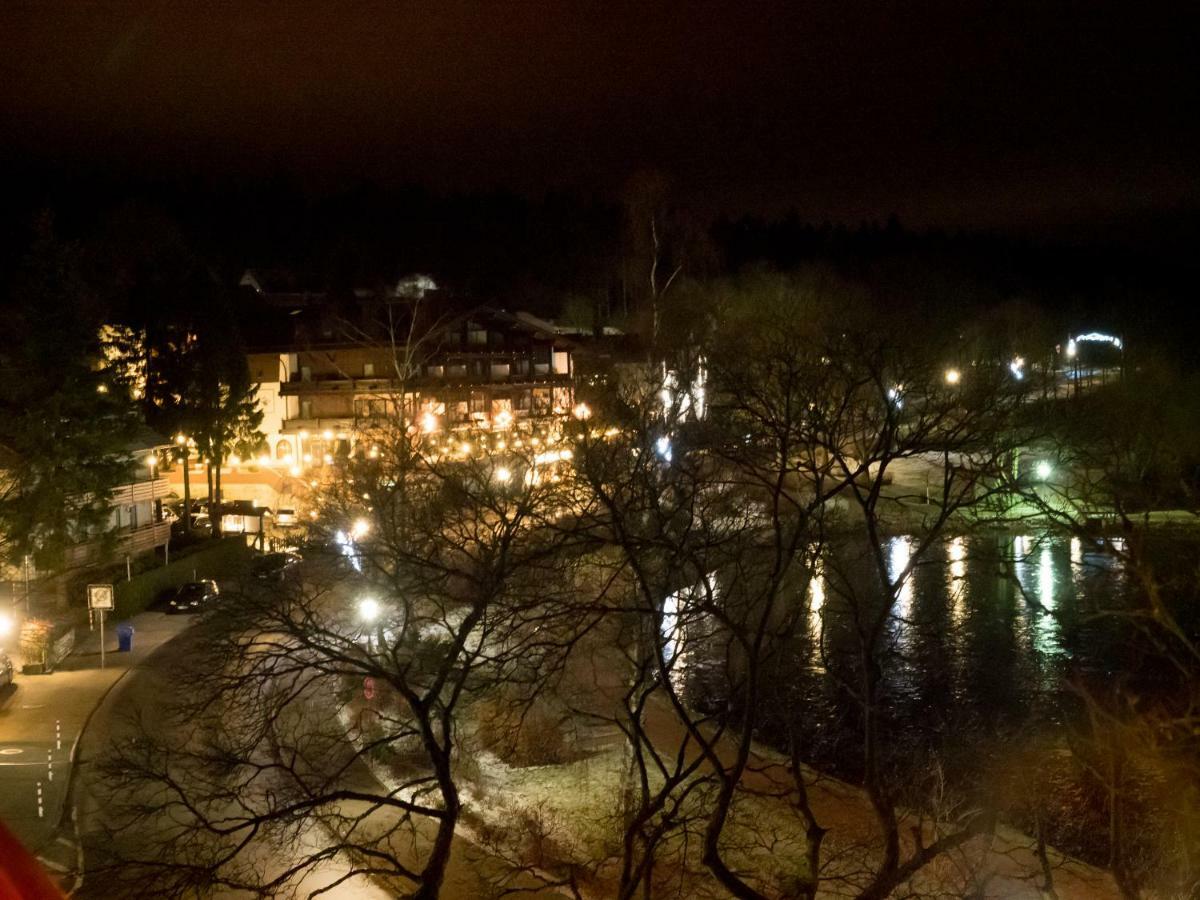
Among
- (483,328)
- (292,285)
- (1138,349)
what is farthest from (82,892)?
(292,285)

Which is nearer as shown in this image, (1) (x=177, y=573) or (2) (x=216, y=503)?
(1) (x=177, y=573)

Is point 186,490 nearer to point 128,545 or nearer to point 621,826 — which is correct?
point 128,545

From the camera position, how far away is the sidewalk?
11.3 m

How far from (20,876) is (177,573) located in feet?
86.8

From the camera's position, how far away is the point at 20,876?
135 centimetres

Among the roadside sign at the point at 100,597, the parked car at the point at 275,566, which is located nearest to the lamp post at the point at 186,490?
the parked car at the point at 275,566

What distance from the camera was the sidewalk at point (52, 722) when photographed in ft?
37.1

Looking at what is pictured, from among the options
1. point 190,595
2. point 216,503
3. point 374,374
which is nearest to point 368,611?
point 190,595

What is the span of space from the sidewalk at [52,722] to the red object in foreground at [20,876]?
26.7 ft

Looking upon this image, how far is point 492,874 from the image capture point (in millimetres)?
10805

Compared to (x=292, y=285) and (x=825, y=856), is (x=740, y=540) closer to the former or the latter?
(x=825, y=856)

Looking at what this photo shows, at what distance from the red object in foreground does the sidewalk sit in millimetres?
8125

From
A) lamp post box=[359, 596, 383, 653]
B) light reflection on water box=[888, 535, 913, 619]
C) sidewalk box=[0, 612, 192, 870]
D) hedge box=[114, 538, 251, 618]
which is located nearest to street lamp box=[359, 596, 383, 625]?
lamp post box=[359, 596, 383, 653]

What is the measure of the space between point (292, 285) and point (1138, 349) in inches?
1707
